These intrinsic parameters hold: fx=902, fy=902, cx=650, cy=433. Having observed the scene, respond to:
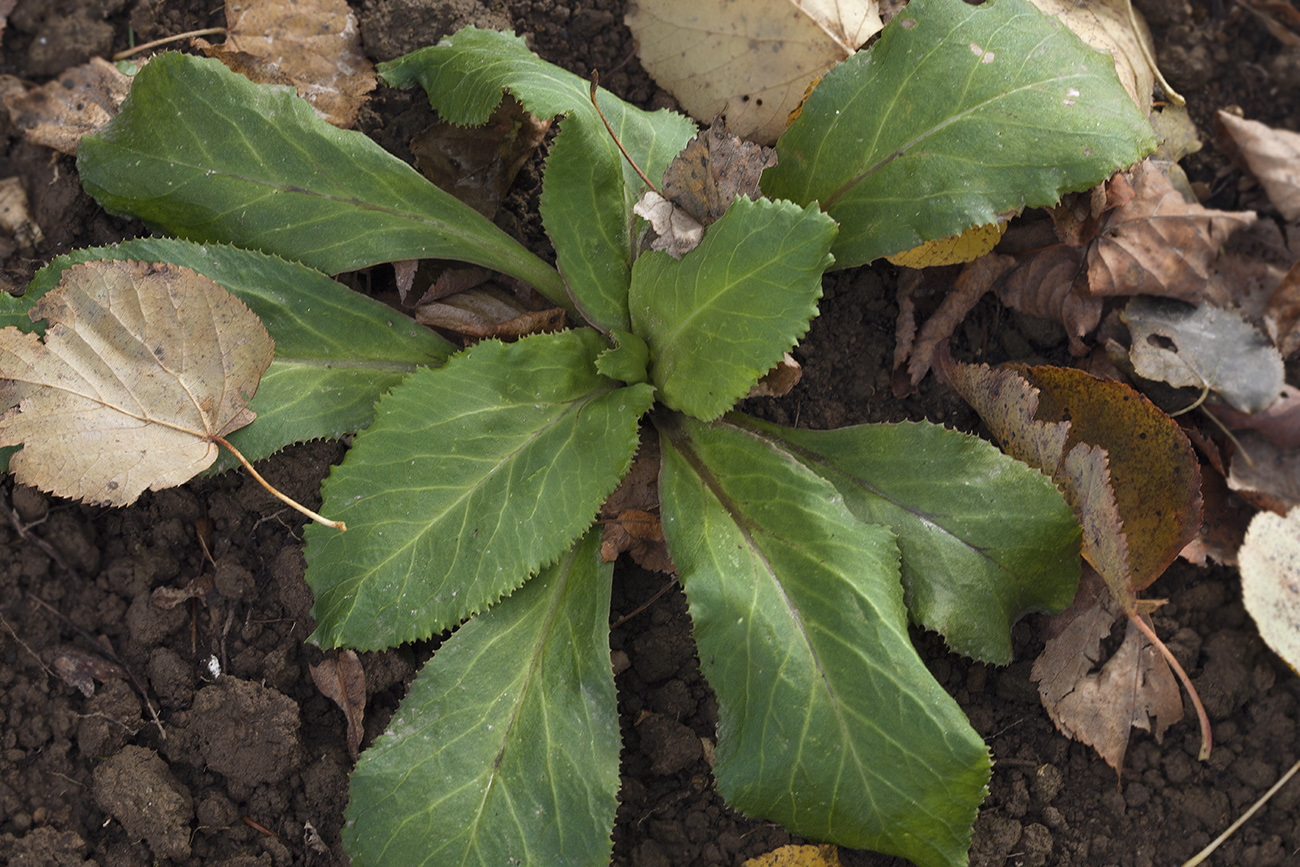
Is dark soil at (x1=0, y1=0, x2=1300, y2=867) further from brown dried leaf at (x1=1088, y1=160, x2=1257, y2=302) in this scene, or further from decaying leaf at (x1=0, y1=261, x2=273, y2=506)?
brown dried leaf at (x1=1088, y1=160, x2=1257, y2=302)

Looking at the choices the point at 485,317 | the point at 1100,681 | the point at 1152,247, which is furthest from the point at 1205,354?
the point at 485,317

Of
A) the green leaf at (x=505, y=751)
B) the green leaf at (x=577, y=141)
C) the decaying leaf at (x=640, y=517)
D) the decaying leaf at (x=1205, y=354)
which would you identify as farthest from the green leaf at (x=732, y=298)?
the decaying leaf at (x=1205, y=354)

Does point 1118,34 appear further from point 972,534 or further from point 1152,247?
point 972,534

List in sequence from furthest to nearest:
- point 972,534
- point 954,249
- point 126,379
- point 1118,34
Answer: point 1118,34 → point 954,249 → point 972,534 → point 126,379

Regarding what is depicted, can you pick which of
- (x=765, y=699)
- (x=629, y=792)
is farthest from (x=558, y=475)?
(x=629, y=792)

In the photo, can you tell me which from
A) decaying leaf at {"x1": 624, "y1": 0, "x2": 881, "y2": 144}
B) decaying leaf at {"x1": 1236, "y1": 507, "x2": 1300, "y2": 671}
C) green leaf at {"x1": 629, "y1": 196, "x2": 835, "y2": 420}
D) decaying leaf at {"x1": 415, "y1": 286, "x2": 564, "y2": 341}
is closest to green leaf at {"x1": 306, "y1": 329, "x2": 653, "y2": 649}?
green leaf at {"x1": 629, "y1": 196, "x2": 835, "y2": 420}

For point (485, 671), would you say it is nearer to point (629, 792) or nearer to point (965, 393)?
point (629, 792)

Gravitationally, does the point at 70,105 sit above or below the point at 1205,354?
above

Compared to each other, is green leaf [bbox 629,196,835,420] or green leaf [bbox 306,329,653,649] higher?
green leaf [bbox 629,196,835,420]
